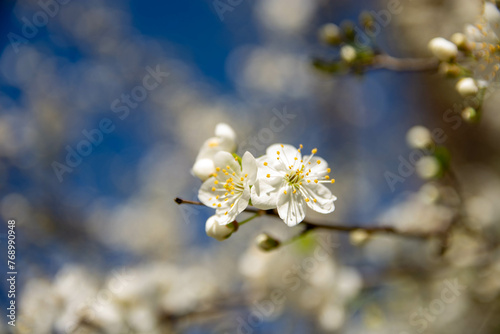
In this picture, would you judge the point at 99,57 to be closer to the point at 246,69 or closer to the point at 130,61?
the point at 130,61

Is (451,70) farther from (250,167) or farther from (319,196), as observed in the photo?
(250,167)

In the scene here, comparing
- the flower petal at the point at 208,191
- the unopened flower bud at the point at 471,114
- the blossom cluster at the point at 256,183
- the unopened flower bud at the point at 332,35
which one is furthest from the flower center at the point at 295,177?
the unopened flower bud at the point at 332,35

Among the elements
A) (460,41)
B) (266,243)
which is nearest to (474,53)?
(460,41)

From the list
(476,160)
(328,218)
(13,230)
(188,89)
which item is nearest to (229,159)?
(13,230)

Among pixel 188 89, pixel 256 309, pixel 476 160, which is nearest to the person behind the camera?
pixel 256 309

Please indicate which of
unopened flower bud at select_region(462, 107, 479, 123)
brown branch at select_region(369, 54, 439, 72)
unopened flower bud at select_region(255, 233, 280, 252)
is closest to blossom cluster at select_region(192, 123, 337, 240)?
unopened flower bud at select_region(255, 233, 280, 252)

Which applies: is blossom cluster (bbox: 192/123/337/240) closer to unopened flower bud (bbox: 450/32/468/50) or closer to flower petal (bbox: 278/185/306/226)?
flower petal (bbox: 278/185/306/226)

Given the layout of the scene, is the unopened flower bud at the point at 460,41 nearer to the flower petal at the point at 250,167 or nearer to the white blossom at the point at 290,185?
the white blossom at the point at 290,185
